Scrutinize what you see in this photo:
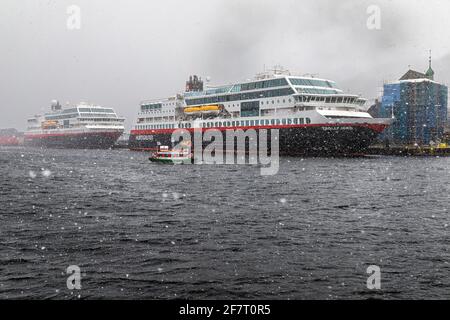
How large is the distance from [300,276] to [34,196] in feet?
80.2

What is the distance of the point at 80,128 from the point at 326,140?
8821cm

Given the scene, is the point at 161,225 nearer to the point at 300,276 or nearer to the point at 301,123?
the point at 300,276

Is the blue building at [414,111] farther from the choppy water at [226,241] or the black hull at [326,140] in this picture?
the choppy water at [226,241]

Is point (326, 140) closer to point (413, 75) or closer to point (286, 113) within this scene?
point (286, 113)

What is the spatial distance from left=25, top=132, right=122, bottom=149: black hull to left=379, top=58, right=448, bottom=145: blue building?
8172 centimetres

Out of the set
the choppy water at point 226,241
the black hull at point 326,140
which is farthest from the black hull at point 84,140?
the choppy water at point 226,241

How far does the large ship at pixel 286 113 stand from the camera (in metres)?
63.1

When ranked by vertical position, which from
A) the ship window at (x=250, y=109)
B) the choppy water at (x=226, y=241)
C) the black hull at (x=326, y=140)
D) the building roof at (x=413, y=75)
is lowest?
the choppy water at (x=226, y=241)

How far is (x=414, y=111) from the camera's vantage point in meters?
124

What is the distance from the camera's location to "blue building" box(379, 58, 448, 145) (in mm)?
123750

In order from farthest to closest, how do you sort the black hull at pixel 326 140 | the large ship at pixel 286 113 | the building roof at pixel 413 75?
the building roof at pixel 413 75 → the large ship at pixel 286 113 → the black hull at pixel 326 140

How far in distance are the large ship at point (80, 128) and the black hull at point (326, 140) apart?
7070 cm
